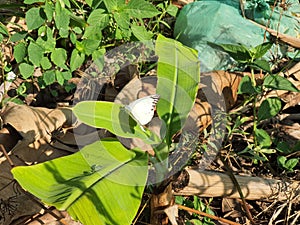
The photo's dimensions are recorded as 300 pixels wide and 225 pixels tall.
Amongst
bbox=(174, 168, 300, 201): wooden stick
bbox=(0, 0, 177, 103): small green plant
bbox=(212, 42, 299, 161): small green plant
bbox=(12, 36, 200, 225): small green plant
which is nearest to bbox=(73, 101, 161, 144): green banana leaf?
bbox=(12, 36, 200, 225): small green plant

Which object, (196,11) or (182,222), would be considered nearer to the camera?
(182,222)

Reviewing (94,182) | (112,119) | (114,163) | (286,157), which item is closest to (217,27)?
(286,157)

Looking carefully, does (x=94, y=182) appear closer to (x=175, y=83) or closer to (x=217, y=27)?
(x=175, y=83)

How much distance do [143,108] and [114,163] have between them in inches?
9.3

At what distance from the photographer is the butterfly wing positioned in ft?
5.70

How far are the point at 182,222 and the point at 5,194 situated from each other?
2.09ft

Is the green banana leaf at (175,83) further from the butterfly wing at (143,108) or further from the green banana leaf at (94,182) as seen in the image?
the green banana leaf at (94,182)

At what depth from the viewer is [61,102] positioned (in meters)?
2.38

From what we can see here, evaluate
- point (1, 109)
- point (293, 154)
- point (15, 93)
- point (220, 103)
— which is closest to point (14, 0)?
point (15, 93)

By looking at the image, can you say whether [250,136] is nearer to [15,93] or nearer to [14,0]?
[15,93]

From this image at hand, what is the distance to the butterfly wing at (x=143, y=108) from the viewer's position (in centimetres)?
174

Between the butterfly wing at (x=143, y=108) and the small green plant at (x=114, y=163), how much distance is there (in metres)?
0.03

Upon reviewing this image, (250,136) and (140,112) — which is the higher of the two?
(140,112)

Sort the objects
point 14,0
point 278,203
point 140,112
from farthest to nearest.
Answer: point 14,0 → point 278,203 → point 140,112
